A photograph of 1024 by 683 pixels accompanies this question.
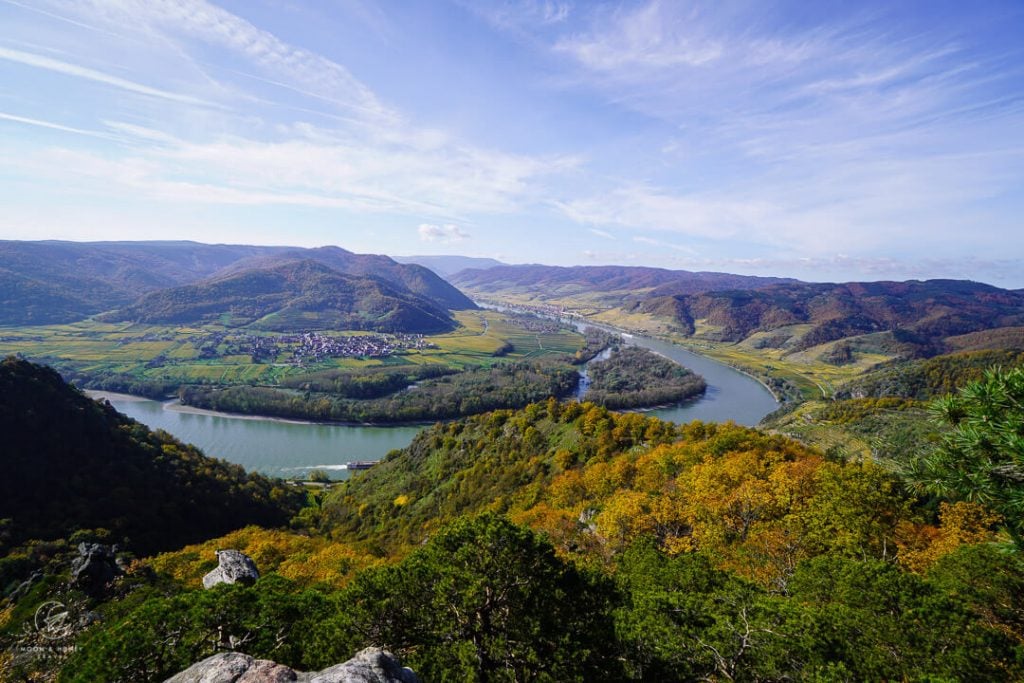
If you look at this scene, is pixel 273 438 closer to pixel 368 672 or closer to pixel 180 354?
pixel 180 354

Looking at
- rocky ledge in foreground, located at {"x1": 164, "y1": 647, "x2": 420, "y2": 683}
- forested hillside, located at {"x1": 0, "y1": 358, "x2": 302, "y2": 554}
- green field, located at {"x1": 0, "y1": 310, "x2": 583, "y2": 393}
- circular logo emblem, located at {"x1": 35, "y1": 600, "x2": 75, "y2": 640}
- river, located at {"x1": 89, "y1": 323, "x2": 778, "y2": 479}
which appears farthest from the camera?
green field, located at {"x1": 0, "y1": 310, "x2": 583, "y2": 393}

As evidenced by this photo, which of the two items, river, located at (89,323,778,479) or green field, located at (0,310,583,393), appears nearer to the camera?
river, located at (89,323,778,479)

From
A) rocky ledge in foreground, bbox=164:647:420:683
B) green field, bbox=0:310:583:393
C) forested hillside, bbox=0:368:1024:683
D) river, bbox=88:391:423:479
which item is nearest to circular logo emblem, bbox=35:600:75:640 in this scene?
forested hillside, bbox=0:368:1024:683

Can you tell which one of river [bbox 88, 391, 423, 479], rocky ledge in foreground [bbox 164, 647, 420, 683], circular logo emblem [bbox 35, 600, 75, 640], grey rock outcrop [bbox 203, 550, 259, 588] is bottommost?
river [bbox 88, 391, 423, 479]

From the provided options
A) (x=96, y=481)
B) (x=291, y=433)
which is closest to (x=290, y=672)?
(x=96, y=481)

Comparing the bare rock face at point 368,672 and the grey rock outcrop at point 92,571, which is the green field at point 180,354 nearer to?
the grey rock outcrop at point 92,571

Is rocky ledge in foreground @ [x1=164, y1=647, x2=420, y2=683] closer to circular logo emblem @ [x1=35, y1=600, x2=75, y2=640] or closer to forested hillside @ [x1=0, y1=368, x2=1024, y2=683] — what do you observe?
forested hillside @ [x1=0, y1=368, x2=1024, y2=683]

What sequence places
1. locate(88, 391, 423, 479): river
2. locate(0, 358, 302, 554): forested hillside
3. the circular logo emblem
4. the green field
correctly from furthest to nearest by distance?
the green field < locate(88, 391, 423, 479): river < locate(0, 358, 302, 554): forested hillside < the circular logo emblem

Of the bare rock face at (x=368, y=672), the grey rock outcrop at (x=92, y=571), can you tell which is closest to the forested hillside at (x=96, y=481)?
the grey rock outcrop at (x=92, y=571)

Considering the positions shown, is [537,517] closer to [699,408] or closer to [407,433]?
[407,433]
